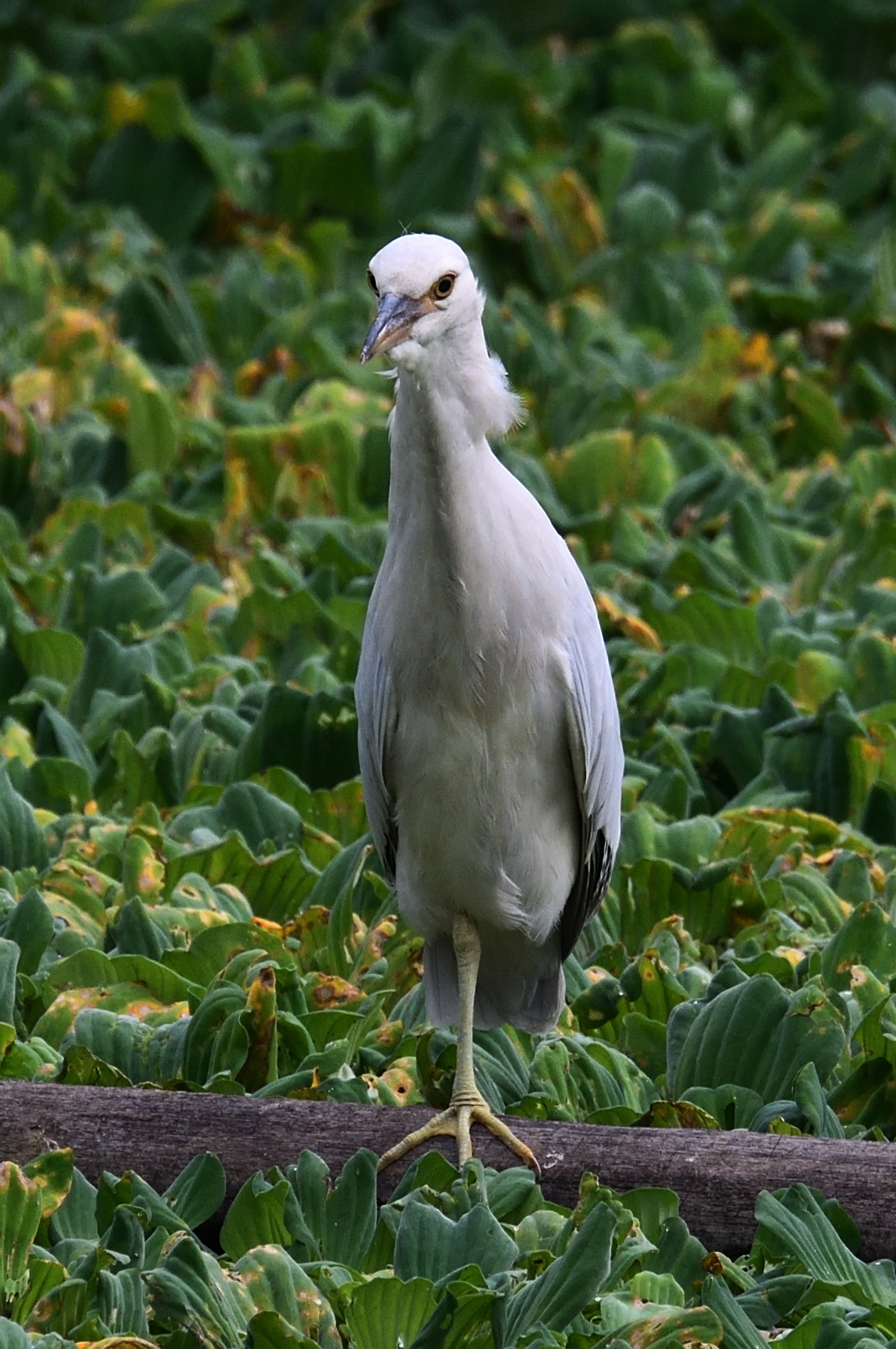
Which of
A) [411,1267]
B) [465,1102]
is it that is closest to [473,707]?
[465,1102]

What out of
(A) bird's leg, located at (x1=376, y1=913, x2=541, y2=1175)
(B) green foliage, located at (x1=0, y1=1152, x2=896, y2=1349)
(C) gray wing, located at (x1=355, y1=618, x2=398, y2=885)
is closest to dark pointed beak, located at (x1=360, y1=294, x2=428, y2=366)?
(C) gray wing, located at (x1=355, y1=618, x2=398, y2=885)

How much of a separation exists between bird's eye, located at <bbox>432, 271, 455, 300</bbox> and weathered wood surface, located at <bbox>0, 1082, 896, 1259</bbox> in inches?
58.2

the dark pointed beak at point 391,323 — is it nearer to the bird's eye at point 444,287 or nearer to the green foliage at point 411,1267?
the bird's eye at point 444,287

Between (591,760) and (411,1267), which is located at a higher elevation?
(591,760)

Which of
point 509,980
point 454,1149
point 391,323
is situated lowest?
point 454,1149

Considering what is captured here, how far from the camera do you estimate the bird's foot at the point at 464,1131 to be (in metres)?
3.88

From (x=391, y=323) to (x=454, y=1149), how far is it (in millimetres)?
1551

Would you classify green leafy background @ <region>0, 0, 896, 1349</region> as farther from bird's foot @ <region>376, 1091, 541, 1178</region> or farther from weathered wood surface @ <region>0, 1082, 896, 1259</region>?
bird's foot @ <region>376, 1091, 541, 1178</region>

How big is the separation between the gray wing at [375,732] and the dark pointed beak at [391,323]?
30.5 inches

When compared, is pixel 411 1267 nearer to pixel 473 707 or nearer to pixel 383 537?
pixel 473 707

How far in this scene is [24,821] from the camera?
5004mm

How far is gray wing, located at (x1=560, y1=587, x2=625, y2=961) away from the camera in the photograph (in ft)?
13.3

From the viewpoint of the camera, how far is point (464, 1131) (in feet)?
12.9

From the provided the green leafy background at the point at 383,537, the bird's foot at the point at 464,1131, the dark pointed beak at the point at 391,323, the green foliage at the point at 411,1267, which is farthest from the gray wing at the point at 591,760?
the dark pointed beak at the point at 391,323
